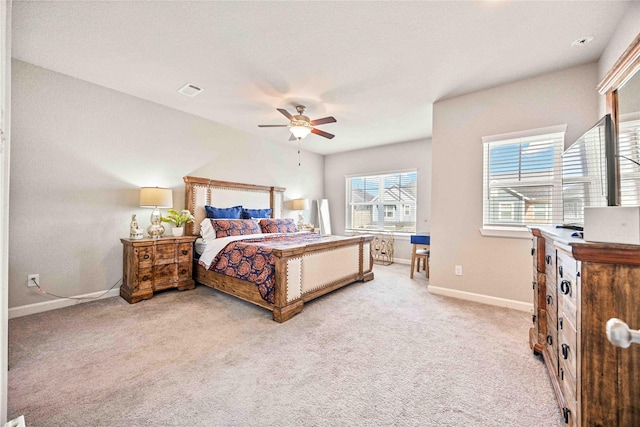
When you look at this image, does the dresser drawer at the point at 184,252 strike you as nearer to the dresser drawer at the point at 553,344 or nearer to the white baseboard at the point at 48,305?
the white baseboard at the point at 48,305

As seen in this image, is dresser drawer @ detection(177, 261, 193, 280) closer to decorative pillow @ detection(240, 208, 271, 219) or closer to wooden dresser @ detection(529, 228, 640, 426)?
decorative pillow @ detection(240, 208, 271, 219)

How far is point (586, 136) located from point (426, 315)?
6.57 ft

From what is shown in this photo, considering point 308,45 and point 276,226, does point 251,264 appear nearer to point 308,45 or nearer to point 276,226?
point 276,226

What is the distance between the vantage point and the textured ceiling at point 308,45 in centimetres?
197

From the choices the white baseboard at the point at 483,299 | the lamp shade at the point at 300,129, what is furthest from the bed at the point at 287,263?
the lamp shade at the point at 300,129

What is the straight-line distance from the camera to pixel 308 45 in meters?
2.36

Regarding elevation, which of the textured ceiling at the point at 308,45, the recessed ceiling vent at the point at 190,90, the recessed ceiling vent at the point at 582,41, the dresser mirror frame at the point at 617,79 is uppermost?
the recessed ceiling vent at the point at 190,90

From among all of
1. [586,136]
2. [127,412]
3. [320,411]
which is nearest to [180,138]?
[127,412]

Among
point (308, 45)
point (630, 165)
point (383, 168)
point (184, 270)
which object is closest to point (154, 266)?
point (184, 270)

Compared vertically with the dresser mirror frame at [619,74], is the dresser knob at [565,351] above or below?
below

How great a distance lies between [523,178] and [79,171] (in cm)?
518

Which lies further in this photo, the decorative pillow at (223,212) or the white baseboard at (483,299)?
the decorative pillow at (223,212)

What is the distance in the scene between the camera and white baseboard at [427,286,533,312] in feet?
9.51

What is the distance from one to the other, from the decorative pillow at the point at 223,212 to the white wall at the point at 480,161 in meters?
3.12
